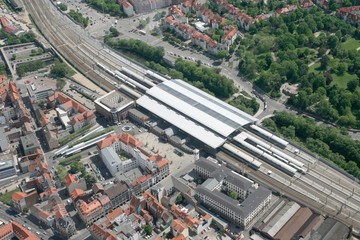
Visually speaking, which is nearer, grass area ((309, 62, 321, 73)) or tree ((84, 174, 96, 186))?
Answer: tree ((84, 174, 96, 186))

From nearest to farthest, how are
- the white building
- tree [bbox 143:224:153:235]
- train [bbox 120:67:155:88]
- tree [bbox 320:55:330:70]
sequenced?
tree [bbox 143:224:153:235]
the white building
train [bbox 120:67:155:88]
tree [bbox 320:55:330:70]

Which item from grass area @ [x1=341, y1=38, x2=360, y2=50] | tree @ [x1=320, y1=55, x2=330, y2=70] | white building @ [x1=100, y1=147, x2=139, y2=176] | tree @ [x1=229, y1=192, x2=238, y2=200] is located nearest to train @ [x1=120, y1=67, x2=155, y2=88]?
white building @ [x1=100, y1=147, x2=139, y2=176]

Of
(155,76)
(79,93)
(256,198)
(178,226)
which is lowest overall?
(79,93)

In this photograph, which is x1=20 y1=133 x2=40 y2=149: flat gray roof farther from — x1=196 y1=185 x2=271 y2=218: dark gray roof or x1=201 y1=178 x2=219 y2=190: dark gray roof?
x1=201 y1=178 x2=219 y2=190: dark gray roof

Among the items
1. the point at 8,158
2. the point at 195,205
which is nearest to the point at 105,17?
the point at 8,158

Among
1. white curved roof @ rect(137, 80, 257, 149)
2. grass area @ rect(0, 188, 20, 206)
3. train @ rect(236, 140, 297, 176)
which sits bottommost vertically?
grass area @ rect(0, 188, 20, 206)

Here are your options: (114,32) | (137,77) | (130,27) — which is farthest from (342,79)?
(114,32)

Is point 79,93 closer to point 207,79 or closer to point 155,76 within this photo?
point 155,76
